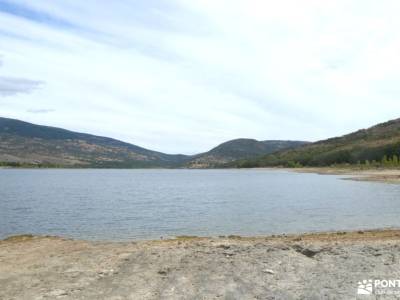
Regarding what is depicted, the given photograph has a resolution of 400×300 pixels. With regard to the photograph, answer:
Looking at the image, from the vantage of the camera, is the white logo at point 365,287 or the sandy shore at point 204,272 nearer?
the white logo at point 365,287

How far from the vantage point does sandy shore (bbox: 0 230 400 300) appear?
13102 millimetres

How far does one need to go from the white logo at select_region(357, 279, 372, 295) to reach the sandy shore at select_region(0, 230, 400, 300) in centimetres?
17

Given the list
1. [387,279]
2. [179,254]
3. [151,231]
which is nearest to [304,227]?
[151,231]

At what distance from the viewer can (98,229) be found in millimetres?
33250

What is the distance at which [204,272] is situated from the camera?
1500cm

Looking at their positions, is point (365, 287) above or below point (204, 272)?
above

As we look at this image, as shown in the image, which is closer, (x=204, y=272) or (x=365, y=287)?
(x=365, y=287)

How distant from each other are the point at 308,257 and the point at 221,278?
3.75 metres

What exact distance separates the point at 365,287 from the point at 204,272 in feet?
16.1

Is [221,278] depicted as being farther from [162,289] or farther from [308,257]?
[308,257]

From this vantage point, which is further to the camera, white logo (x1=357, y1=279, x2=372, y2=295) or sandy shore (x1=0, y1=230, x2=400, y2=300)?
sandy shore (x1=0, y1=230, x2=400, y2=300)

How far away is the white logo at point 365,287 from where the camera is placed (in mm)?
12391

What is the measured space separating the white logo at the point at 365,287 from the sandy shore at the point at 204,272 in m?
0.17

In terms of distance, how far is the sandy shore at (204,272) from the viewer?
1310 centimetres
